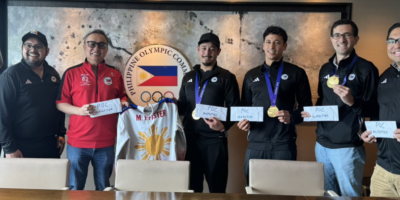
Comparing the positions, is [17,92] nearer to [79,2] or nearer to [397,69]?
[79,2]

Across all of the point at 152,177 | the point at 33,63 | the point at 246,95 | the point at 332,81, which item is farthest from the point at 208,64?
the point at 33,63

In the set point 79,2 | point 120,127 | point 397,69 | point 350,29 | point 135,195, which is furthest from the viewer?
point 79,2

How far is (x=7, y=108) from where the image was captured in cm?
256

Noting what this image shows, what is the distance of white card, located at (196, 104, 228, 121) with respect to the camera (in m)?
2.54

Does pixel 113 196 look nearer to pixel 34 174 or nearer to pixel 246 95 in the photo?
pixel 34 174

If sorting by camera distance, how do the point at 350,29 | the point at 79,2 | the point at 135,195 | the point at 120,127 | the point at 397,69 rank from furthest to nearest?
the point at 79,2 < the point at 120,127 < the point at 350,29 < the point at 397,69 < the point at 135,195

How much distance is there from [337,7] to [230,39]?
144cm

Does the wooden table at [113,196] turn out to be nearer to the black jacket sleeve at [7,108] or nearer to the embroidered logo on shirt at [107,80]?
the black jacket sleeve at [7,108]

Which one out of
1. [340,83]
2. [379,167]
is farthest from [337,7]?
[379,167]

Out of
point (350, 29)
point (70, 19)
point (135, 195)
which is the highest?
point (70, 19)

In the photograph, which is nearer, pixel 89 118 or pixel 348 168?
pixel 348 168

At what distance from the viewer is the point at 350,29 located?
7.97ft

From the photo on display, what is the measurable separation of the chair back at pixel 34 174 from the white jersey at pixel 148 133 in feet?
1.98

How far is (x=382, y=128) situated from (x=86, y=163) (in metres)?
2.67
